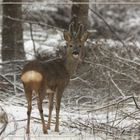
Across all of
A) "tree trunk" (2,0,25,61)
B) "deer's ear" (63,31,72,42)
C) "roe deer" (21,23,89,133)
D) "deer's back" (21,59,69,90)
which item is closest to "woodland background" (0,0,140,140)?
"tree trunk" (2,0,25,61)

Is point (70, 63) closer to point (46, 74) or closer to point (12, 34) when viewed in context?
point (46, 74)

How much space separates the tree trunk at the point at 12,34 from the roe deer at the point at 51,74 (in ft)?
15.2

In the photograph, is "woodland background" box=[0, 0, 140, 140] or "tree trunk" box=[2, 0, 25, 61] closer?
"woodland background" box=[0, 0, 140, 140]

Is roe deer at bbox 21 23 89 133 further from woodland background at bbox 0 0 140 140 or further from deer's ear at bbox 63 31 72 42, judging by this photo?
woodland background at bbox 0 0 140 140

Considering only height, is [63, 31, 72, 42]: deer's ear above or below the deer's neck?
above

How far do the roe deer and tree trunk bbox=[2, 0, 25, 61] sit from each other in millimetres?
4631

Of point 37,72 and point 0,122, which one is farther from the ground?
point 37,72

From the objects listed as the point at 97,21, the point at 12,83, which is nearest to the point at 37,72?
the point at 12,83

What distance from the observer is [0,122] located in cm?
885

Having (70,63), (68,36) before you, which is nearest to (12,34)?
(70,63)

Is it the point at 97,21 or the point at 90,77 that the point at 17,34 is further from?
the point at 97,21

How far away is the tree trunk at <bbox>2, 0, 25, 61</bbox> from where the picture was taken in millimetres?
14086

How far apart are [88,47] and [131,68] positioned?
5.94ft

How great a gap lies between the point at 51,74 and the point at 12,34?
577 cm
